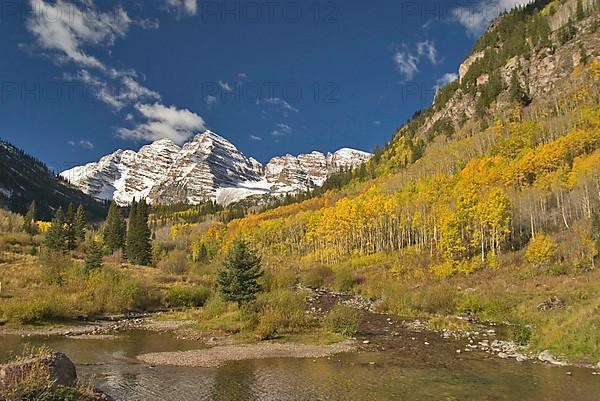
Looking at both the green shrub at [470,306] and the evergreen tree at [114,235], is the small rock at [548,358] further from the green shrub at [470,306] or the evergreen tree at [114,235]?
the evergreen tree at [114,235]

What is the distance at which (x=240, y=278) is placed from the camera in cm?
3994

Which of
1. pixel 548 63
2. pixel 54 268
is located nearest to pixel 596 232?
pixel 54 268

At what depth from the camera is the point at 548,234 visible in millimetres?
65562

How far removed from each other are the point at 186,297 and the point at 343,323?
27.0m

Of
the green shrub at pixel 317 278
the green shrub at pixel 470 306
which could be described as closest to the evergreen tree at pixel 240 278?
the green shrub at pixel 470 306

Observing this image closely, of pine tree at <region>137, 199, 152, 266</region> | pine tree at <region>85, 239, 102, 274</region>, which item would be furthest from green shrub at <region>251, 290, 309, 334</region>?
pine tree at <region>137, 199, 152, 266</region>

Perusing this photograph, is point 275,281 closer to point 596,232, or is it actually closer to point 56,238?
point 596,232

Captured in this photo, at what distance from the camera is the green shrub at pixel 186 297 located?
55781mm

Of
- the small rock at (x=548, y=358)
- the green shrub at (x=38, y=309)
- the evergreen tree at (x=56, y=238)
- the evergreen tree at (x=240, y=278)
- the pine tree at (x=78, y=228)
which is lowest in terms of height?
the small rock at (x=548, y=358)

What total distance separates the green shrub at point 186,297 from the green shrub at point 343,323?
80.0 feet

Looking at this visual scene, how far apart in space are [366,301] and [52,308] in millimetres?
34245

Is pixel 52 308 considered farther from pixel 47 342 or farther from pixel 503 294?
pixel 503 294

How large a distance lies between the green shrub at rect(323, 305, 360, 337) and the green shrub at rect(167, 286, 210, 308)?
24.4m

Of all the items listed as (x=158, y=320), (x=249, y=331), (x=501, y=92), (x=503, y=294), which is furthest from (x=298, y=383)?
(x=501, y=92)
